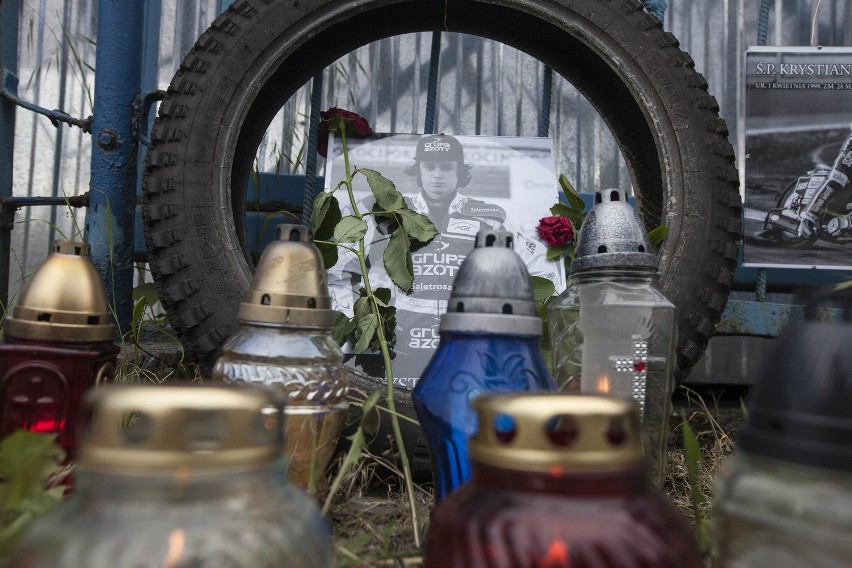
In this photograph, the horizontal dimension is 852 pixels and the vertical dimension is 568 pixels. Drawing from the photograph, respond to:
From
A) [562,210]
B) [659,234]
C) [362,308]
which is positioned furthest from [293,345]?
[562,210]

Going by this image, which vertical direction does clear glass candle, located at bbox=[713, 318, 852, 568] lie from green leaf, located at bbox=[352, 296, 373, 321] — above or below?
below

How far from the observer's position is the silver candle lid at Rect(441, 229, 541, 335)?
564 millimetres

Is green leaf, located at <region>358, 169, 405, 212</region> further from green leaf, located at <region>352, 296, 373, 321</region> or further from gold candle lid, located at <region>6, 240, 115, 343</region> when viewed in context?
gold candle lid, located at <region>6, 240, 115, 343</region>

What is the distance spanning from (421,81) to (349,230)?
58.7 inches

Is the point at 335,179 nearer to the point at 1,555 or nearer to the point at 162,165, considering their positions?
the point at 162,165

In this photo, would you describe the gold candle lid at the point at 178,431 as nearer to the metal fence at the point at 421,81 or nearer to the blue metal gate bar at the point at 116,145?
the blue metal gate bar at the point at 116,145

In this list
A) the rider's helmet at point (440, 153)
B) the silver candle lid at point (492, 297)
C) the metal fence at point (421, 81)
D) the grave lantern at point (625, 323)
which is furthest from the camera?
the metal fence at point (421, 81)

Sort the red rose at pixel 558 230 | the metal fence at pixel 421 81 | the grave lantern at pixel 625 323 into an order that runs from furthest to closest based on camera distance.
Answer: the metal fence at pixel 421 81 < the red rose at pixel 558 230 < the grave lantern at pixel 625 323

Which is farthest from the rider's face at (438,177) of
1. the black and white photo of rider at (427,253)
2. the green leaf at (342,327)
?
the green leaf at (342,327)

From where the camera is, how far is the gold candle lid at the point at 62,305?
23.3 inches

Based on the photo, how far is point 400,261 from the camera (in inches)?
44.2

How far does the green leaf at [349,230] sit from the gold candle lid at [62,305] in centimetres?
44

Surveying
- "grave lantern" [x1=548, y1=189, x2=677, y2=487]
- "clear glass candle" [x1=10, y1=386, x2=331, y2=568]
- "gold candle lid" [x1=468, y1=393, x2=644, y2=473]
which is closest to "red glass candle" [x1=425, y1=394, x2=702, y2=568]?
"gold candle lid" [x1=468, y1=393, x2=644, y2=473]

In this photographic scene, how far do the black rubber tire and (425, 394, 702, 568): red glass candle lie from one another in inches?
27.5
